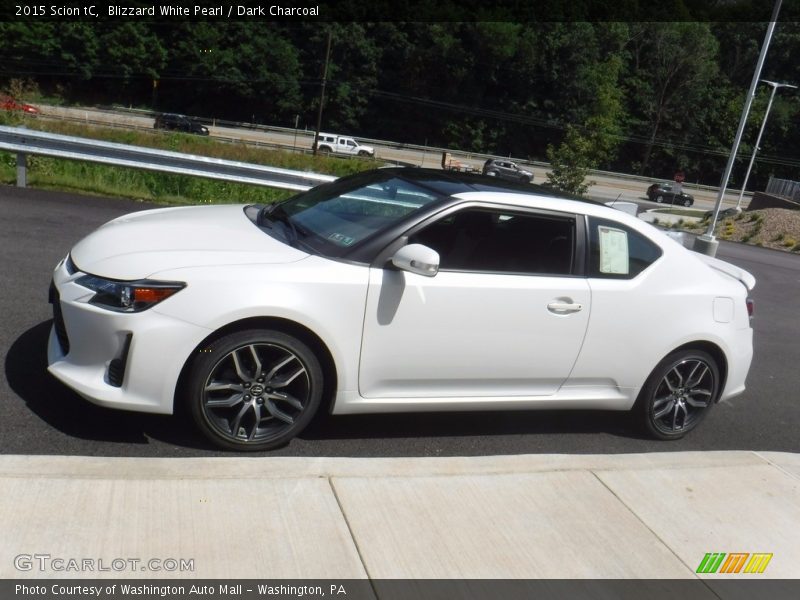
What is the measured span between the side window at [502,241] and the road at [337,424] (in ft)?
3.63

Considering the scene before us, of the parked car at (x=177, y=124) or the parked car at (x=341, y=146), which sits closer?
the parked car at (x=177, y=124)

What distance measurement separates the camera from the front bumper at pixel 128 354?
3.93 metres

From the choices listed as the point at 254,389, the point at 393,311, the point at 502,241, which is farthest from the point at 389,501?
the point at 502,241

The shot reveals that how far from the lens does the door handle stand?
4738 millimetres

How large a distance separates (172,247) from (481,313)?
171 cm

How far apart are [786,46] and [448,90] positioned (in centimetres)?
3635

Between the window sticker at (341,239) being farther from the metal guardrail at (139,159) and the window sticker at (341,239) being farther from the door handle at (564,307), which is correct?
the metal guardrail at (139,159)

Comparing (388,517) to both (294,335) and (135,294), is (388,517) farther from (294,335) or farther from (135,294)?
(135,294)

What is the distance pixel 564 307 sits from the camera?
4.77 m

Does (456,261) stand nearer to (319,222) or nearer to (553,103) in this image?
(319,222)

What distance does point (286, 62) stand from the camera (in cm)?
7706

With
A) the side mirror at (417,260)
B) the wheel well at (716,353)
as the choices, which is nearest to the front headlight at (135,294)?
the side mirror at (417,260)

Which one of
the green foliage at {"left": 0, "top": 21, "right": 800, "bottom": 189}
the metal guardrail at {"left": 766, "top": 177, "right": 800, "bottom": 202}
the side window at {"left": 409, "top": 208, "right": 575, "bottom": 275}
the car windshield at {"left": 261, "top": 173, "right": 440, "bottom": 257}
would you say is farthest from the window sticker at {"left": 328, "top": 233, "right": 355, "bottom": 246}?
the green foliage at {"left": 0, "top": 21, "right": 800, "bottom": 189}
